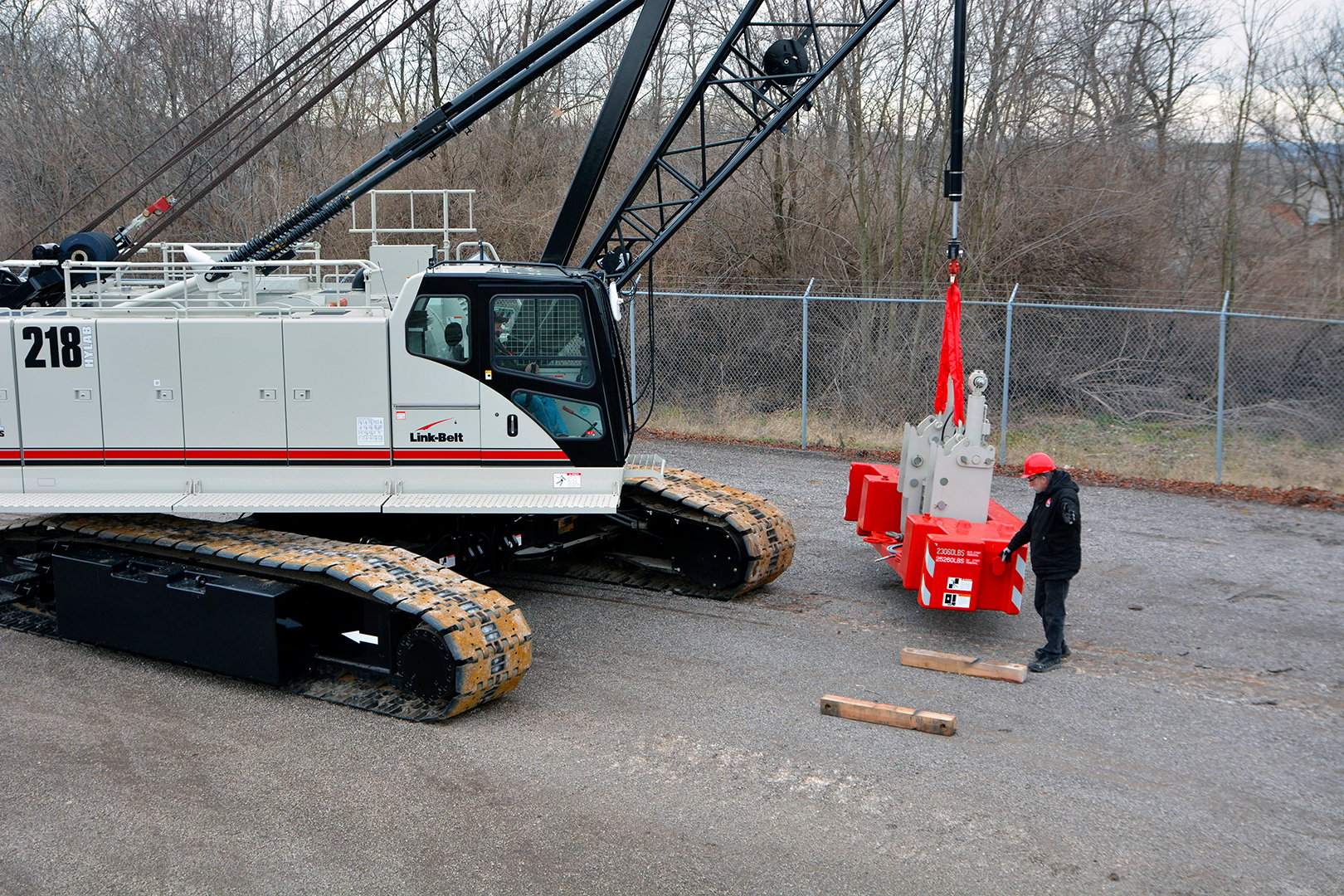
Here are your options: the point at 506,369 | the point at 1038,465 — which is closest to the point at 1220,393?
the point at 1038,465

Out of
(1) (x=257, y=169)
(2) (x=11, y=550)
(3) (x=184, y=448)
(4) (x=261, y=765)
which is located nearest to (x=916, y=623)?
(4) (x=261, y=765)

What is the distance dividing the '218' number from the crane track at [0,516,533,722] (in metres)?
1.28

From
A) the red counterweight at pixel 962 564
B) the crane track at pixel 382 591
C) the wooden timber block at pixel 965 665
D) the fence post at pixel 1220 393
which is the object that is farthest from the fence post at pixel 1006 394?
the crane track at pixel 382 591

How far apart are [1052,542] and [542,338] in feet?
12.8

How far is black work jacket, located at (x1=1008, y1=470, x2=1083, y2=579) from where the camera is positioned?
7473 millimetres

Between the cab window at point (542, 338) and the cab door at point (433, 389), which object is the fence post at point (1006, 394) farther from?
the cab door at point (433, 389)

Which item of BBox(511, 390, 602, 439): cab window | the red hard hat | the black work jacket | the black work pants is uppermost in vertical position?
BBox(511, 390, 602, 439): cab window

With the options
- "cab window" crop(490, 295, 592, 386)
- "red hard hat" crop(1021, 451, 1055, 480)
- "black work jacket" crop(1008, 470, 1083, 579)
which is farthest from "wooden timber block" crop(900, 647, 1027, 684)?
"cab window" crop(490, 295, 592, 386)

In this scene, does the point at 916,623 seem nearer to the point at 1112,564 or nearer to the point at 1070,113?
the point at 1112,564

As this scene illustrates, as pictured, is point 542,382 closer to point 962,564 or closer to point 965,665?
point 962,564

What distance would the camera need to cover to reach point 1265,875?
5.05 metres

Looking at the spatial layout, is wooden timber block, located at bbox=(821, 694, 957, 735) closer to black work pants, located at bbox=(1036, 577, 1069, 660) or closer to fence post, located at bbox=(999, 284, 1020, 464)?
black work pants, located at bbox=(1036, 577, 1069, 660)

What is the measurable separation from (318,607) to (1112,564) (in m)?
7.32

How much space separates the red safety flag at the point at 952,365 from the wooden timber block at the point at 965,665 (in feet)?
6.63
